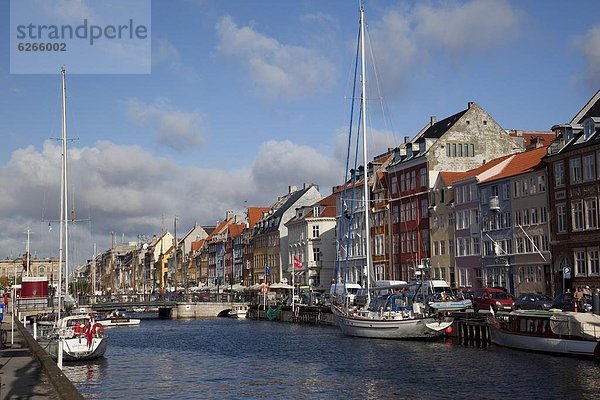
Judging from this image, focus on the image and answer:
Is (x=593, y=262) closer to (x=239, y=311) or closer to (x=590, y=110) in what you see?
(x=590, y=110)

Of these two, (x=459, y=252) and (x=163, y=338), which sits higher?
(x=459, y=252)

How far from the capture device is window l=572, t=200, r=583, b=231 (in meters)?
72.8

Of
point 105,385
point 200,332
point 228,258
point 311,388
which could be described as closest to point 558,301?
point 311,388

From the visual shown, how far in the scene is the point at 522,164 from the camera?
83438 millimetres

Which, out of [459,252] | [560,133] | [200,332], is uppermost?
[560,133]

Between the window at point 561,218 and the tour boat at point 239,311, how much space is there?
61.7 meters

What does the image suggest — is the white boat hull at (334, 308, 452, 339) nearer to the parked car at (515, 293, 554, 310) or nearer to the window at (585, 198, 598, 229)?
the parked car at (515, 293, 554, 310)

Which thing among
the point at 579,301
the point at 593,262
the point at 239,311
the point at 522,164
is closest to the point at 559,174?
the point at 522,164

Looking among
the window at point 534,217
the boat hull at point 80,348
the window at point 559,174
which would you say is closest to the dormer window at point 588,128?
the window at point 559,174

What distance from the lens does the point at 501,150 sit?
101688 millimetres

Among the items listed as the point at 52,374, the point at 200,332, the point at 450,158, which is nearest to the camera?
the point at 52,374

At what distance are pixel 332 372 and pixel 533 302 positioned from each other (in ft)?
76.4

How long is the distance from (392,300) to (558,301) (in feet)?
48.0

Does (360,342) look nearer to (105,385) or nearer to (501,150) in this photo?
(105,385)
